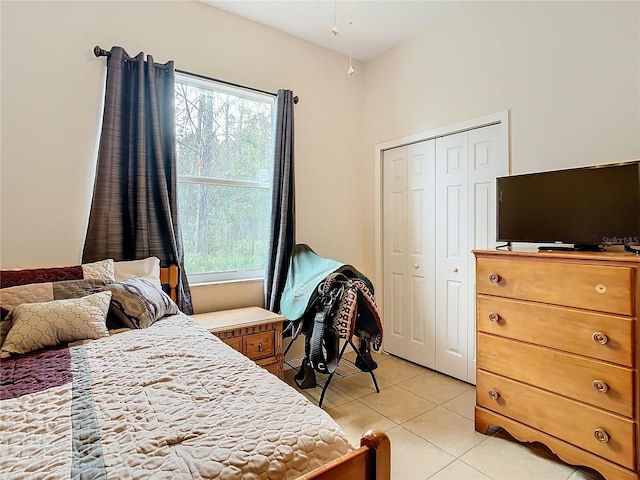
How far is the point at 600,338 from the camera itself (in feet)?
5.37

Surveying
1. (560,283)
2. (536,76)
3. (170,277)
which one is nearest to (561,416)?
(560,283)

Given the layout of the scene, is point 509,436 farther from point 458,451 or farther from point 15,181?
point 15,181

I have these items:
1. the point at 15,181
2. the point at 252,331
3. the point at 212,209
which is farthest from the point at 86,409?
the point at 212,209

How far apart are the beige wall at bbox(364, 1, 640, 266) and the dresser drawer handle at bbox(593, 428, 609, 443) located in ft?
4.74

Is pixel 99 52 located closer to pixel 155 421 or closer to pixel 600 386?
pixel 155 421

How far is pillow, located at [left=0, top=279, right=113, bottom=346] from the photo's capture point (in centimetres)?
160

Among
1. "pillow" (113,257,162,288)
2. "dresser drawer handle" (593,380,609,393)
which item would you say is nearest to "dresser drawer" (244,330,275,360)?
"pillow" (113,257,162,288)

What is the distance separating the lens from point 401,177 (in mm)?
3322

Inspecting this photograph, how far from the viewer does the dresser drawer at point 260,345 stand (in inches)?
97.0

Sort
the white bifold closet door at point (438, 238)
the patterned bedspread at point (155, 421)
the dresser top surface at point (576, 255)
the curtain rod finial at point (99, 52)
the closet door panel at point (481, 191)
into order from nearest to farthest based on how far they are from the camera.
Answer: the patterned bedspread at point (155, 421), the dresser top surface at point (576, 255), the curtain rod finial at point (99, 52), the closet door panel at point (481, 191), the white bifold closet door at point (438, 238)

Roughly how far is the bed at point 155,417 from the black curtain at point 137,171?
0.80 meters

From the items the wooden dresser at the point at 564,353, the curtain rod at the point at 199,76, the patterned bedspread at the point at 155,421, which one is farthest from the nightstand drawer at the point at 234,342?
the curtain rod at the point at 199,76

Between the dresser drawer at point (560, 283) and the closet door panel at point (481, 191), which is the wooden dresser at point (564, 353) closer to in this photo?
the dresser drawer at point (560, 283)

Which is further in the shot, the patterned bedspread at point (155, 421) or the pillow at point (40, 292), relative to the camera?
the pillow at point (40, 292)
